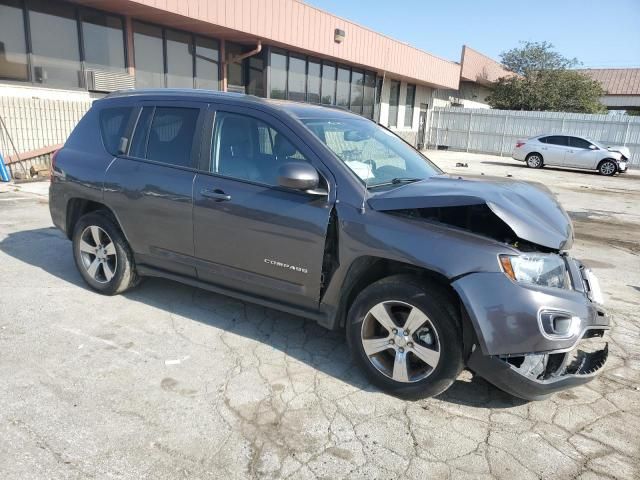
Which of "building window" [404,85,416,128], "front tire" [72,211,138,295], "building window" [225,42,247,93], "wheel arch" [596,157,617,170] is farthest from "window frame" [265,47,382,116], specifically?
"front tire" [72,211,138,295]

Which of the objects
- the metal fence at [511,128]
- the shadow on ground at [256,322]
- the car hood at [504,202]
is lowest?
the shadow on ground at [256,322]

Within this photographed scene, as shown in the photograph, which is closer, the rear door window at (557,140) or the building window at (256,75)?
the building window at (256,75)

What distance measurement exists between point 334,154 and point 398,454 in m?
1.90

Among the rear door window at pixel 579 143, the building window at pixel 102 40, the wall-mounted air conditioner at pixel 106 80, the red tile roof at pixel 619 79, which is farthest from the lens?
the red tile roof at pixel 619 79

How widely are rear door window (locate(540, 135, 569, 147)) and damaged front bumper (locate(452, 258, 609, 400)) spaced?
20.4 m

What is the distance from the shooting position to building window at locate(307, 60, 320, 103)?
18719 millimetres

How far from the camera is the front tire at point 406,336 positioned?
283cm

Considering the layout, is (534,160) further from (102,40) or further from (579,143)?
(102,40)

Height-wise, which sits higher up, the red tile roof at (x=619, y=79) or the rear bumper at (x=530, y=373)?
the red tile roof at (x=619, y=79)

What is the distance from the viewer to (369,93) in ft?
75.1

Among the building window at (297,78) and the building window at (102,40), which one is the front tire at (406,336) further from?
the building window at (297,78)

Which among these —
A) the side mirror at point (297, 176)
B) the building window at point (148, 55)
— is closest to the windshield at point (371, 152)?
the side mirror at point (297, 176)

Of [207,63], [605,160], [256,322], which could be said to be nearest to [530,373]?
[256,322]

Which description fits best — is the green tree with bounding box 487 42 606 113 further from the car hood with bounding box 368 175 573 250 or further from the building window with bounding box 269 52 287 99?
the car hood with bounding box 368 175 573 250
